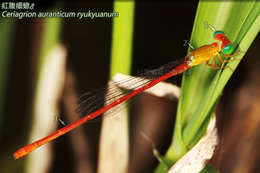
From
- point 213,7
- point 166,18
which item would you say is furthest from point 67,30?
point 213,7

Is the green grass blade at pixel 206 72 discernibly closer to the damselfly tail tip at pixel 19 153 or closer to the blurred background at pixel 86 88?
the blurred background at pixel 86 88

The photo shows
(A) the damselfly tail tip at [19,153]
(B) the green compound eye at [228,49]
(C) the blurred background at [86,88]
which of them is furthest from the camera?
(C) the blurred background at [86,88]

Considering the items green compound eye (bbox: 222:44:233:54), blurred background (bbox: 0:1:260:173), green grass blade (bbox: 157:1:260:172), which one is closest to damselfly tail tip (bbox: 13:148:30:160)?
blurred background (bbox: 0:1:260:173)

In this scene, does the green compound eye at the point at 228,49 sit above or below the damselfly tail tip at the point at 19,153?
above

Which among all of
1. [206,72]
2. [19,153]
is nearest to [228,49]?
[206,72]

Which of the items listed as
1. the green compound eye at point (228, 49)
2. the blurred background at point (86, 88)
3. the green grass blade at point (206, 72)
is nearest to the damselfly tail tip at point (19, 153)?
the blurred background at point (86, 88)

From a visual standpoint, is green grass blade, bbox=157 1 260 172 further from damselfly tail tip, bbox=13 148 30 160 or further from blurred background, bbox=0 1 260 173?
damselfly tail tip, bbox=13 148 30 160

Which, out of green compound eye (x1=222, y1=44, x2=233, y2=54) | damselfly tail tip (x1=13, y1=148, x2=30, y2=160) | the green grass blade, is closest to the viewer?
the green grass blade

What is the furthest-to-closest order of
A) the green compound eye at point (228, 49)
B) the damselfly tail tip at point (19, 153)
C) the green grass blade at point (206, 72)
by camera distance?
the damselfly tail tip at point (19, 153), the green compound eye at point (228, 49), the green grass blade at point (206, 72)
